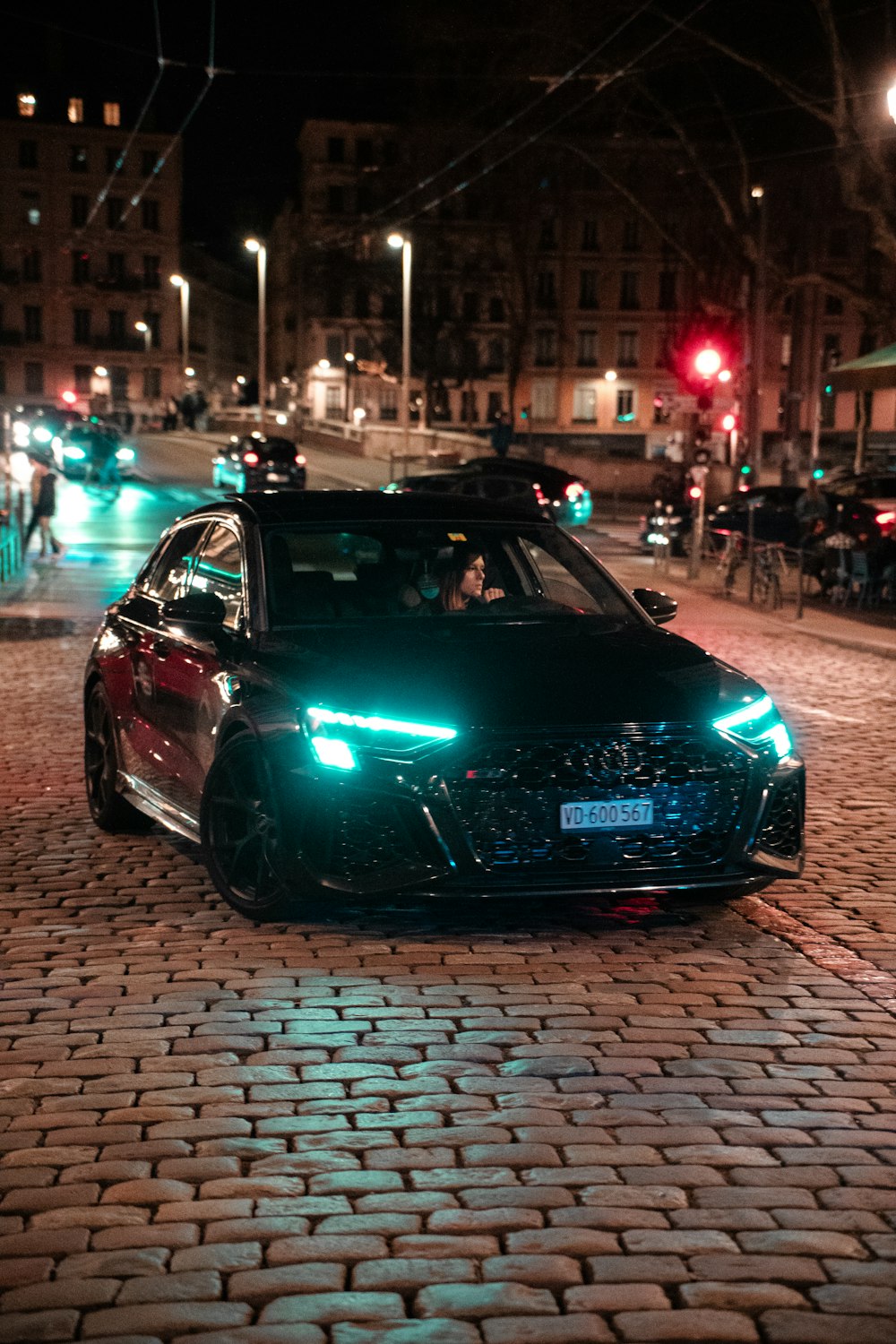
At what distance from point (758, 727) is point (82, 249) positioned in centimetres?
11545

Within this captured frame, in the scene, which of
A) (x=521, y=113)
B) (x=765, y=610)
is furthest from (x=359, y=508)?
(x=521, y=113)

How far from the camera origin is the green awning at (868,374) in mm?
25734

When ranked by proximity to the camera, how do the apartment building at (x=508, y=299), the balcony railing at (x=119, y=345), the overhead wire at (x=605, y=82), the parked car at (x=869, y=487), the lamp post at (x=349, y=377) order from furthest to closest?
the balcony railing at (x=119, y=345) < the lamp post at (x=349, y=377) < the apartment building at (x=508, y=299) < the overhead wire at (x=605, y=82) < the parked car at (x=869, y=487)

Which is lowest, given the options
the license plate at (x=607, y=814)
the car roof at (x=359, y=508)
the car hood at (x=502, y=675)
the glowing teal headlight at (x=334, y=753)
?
the license plate at (x=607, y=814)

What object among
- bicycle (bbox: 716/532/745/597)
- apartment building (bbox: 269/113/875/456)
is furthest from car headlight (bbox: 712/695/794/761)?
apartment building (bbox: 269/113/875/456)

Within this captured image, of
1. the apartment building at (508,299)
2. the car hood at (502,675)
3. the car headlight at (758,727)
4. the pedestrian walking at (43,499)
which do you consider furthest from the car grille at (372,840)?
the apartment building at (508,299)

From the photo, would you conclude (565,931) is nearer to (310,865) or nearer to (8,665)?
(310,865)

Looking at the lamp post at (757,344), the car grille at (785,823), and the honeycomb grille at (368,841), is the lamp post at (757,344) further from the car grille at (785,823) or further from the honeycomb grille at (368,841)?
the honeycomb grille at (368,841)

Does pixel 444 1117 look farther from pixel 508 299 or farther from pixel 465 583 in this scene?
pixel 508 299

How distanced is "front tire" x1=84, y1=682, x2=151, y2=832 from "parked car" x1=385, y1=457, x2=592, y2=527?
27.6 meters

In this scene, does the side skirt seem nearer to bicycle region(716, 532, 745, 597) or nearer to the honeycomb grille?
the honeycomb grille

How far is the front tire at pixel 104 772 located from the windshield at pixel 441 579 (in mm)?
1487

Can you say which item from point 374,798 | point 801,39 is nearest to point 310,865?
point 374,798

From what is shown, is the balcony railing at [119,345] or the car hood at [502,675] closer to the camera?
the car hood at [502,675]
